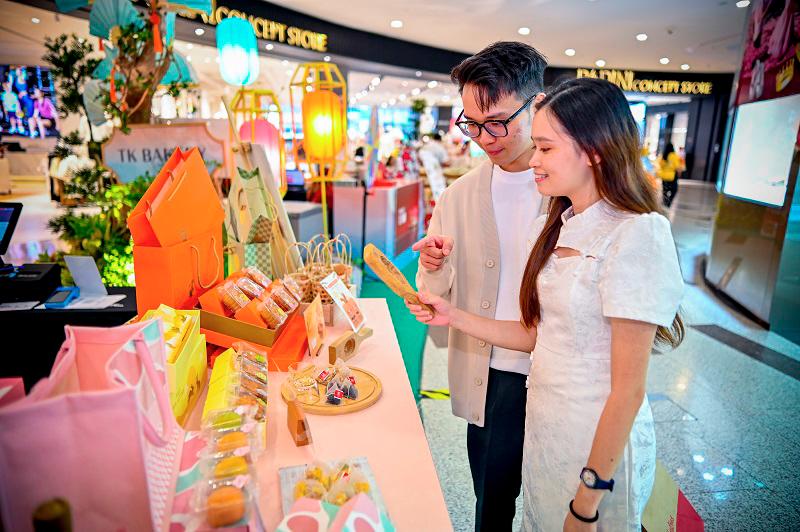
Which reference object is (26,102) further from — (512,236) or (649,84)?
(649,84)

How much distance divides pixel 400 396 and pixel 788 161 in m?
4.84

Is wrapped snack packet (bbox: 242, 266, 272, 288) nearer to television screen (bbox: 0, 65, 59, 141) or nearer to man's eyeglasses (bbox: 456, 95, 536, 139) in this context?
man's eyeglasses (bbox: 456, 95, 536, 139)

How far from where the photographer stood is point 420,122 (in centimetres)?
1892

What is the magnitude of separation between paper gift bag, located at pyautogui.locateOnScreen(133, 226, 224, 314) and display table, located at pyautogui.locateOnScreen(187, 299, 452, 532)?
37cm

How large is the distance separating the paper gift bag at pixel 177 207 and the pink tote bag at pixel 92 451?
67cm

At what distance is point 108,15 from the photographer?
9.59ft

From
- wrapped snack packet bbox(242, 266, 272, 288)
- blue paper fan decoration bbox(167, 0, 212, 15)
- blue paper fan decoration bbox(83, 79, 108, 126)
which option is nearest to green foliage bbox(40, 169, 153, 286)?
blue paper fan decoration bbox(83, 79, 108, 126)

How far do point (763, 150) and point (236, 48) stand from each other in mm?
5166

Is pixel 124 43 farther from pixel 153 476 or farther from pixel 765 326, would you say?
pixel 765 326

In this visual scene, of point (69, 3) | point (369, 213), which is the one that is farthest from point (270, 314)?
point (369, 213)

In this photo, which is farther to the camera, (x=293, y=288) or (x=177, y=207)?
(x=293, y=288)

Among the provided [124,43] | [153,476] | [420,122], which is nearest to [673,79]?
[420,122]

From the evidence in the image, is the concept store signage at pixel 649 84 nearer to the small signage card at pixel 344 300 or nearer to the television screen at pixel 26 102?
the small signage card at pixel 344 300

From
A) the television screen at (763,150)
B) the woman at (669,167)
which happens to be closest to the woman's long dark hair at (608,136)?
the television screen at (763,150)
